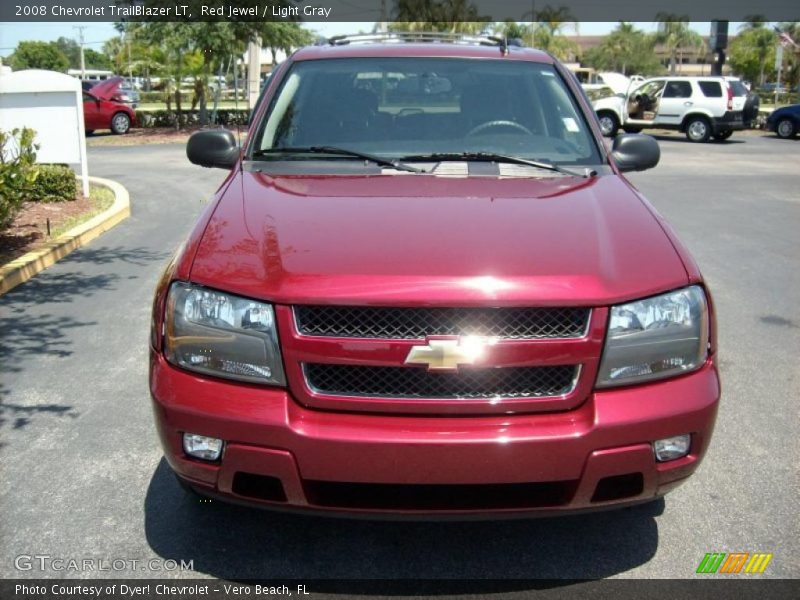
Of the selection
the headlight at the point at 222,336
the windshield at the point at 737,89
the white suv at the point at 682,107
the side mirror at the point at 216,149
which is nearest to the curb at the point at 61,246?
the side mirror at the point at 216,149

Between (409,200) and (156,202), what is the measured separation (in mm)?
9361

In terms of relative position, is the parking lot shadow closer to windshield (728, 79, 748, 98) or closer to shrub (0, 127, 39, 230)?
shrub (0, 127, 39, 230)

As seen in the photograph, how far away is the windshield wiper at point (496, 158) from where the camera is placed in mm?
3773

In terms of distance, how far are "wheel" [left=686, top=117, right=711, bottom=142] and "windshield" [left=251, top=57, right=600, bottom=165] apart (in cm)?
2169

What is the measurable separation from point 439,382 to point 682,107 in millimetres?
24259

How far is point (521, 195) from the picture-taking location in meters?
3.38

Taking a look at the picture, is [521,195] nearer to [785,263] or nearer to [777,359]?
[777,359]

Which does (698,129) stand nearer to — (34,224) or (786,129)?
(786,129)

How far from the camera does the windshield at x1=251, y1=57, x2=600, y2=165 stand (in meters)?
4.01

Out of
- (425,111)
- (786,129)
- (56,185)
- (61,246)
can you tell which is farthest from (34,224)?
(786,129)

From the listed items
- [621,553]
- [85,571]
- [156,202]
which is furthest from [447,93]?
[156,202]

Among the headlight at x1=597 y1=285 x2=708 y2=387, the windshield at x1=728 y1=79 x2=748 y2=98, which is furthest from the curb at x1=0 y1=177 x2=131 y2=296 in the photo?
the windshield at x1=728 y1=79 x2=748 y2=98

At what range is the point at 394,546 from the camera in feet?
10.4

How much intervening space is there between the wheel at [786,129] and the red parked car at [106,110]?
2032cm
